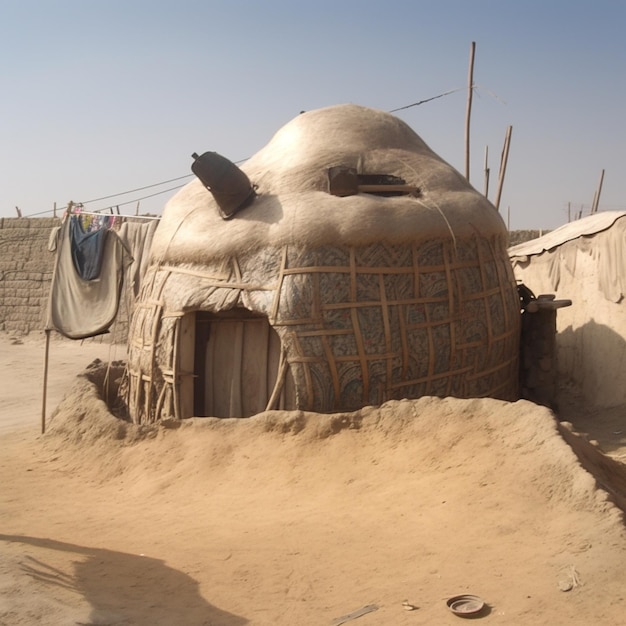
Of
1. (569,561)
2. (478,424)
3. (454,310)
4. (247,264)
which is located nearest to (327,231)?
(247,264)

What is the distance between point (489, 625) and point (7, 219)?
16.3 metres

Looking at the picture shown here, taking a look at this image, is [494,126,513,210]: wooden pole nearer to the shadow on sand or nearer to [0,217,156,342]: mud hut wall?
[0,217,156,342]: mud hut wall

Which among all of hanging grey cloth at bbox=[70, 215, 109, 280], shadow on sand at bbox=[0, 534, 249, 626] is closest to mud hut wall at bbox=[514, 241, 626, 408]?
hanging grey cloth at bbox=[70, 215, 109, 280]

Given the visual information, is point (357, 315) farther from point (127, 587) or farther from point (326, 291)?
point (127, 587)

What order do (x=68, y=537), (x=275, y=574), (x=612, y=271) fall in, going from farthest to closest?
(x=612, y=271) → (x=68, y=537) → (x=275, y=574)

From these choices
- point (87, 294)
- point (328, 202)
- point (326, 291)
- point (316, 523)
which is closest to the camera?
point (316, 523)

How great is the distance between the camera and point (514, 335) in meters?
8.27

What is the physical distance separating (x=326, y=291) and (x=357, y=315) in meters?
0.35

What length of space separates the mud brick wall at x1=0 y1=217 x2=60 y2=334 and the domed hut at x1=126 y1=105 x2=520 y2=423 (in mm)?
9329

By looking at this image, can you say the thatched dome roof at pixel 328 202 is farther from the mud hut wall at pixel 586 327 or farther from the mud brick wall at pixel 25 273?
the mud brick wall at pixel 25 273

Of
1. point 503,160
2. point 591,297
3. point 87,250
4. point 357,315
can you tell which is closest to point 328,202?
point 357,315

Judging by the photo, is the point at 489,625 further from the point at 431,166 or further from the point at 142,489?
the point at 431,166

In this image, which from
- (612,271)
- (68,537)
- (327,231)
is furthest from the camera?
(612,271)

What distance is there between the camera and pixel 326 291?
22.4ft
